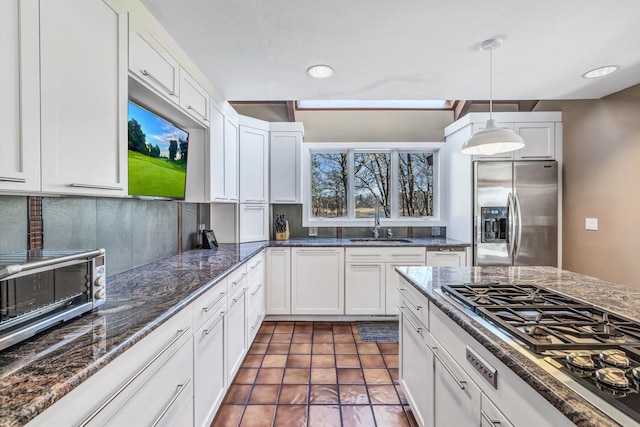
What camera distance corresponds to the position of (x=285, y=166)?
3701mm

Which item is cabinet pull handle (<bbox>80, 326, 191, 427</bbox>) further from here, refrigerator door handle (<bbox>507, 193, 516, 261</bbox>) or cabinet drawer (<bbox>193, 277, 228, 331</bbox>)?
refrigerator door handle (<bbox>507, 193, 516, 261</bbox>)

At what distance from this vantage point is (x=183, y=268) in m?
2.02

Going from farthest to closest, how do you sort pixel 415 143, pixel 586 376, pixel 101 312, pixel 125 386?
pixel 415 143, pixel 101 312, pixel 125 386, pixel 586 376

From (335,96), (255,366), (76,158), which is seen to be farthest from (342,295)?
(76,158)

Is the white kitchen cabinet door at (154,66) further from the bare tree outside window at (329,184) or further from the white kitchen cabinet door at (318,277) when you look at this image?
the bare tree outside window at (329,184)

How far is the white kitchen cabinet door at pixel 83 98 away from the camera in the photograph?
Answer: 3.46 ft

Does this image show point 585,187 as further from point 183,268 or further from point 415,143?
point 183,268

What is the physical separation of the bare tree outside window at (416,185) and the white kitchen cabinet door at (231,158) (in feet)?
7.12

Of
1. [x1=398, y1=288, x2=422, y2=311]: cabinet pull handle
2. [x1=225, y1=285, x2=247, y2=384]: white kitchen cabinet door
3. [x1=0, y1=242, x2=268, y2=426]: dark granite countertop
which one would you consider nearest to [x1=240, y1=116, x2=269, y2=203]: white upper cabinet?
[x1=225, y1=285, x2=247, y2=384]: white kitchen cabinet door

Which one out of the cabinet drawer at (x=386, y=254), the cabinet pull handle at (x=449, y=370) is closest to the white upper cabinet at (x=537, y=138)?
the cabinet drawer at (x=386, y=254)

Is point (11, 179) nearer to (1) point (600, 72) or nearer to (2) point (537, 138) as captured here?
(1) point (600, 72)

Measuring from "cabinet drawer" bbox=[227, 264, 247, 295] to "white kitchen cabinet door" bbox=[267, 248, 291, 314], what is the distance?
92 centimetres

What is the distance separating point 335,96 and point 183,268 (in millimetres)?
2044

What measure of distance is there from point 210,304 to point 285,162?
2356 millimetres
